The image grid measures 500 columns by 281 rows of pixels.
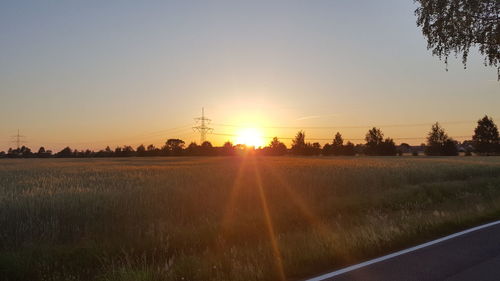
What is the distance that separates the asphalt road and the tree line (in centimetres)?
9637

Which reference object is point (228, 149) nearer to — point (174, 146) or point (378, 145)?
point (174, 146)

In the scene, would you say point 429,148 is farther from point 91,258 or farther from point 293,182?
point 91,258

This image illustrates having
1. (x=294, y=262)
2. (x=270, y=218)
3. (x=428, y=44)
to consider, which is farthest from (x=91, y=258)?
(x=428, y=44)

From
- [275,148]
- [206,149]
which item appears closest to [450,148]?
[275,148]

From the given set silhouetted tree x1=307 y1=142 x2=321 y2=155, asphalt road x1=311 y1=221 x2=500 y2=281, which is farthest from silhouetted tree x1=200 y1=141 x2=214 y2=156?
asphalt road x1=311 y1=221 x2=500 y2=281

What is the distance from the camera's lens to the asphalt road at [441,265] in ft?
19.8

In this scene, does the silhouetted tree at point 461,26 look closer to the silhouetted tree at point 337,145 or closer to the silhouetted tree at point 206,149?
the silhouetted tree at point 206,149

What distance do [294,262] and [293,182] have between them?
9.56m

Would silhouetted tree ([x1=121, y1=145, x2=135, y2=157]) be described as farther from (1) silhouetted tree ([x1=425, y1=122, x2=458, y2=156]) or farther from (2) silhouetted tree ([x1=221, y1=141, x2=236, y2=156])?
(1) silhouetted tree ([x1=425, y1=122, x2=458, y2=156])

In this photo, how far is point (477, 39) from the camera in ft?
61.1

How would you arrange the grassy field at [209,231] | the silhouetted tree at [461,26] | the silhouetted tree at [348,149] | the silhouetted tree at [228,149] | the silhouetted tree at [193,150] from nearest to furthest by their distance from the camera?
the grassy field at [209,231] < the silhouetted tree at [461,26] < the silhouetted tree at [193,150] < the silhouetted tree at [228,149] < the silhouetted tree at [348,149]

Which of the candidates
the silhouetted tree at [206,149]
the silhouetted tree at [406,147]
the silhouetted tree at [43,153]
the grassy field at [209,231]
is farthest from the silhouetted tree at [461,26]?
the silhouetted tree at [406,147]

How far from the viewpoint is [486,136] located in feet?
363

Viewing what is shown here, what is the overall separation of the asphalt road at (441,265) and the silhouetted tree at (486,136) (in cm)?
11618
